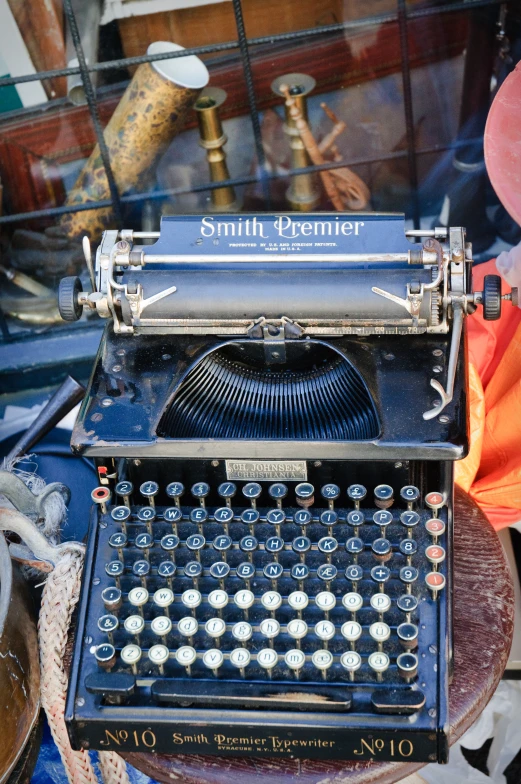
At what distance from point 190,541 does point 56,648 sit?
1.11 feet

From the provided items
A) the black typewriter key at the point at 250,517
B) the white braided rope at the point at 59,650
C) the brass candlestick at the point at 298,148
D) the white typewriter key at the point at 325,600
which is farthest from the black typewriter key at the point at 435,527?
the brass candlestick at the point at 298,148

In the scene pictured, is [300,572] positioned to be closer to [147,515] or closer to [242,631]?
[242,631]

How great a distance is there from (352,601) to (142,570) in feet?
1.26

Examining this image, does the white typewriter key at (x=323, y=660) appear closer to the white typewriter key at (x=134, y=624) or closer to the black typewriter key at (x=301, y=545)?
the black typewriter key at (x=301, y=545)

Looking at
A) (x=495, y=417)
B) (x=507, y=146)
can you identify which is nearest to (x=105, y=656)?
(x=495, y=417)

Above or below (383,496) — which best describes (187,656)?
below

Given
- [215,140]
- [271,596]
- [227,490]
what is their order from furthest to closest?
[215,140], [227,490], [271,596]

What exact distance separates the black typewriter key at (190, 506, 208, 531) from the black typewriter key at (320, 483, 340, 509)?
22 cm

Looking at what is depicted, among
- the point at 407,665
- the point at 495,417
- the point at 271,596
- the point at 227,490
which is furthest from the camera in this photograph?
the point at 495,417

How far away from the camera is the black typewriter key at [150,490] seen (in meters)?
1.86

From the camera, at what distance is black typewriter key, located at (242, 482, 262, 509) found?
1840 millimetres

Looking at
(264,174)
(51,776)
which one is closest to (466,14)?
(264,174)

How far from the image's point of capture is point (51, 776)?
224cm

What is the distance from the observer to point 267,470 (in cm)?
188
